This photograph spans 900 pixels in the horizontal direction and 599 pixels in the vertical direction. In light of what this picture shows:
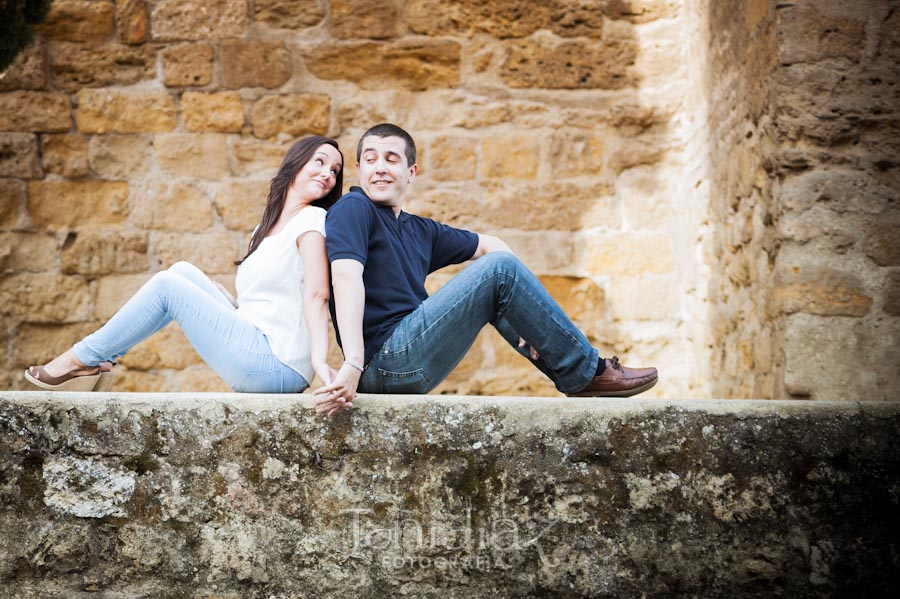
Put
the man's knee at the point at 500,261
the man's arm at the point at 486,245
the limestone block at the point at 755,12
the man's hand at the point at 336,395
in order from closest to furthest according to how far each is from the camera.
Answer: the man's hand at the point at 336,395
the man's knee at the point at 500,261
the man's arm at the point at 486,245
the limestone block at the point at 755,12

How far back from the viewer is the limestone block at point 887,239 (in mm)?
3052

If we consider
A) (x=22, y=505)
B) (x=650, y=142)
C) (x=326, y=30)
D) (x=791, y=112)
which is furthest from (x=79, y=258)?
(x=791, y=112)

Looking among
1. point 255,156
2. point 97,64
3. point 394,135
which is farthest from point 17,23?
point 394,135

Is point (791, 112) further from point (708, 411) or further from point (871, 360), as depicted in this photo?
point (708, 411)

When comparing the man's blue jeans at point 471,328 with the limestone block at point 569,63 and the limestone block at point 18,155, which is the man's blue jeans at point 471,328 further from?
the limestone block at point 18,155

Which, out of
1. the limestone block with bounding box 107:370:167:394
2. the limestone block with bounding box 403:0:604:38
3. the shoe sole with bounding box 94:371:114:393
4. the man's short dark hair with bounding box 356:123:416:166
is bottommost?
the limestone block with bounding box 107:370:167:394

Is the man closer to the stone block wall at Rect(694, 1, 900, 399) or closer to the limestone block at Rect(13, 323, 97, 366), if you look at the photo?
the stone block wall at Rect(694, 1, 900, 399)

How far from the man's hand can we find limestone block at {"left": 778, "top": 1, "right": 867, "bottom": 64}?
202cm

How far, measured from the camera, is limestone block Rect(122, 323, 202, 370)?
4.32 metres

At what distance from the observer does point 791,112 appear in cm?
309

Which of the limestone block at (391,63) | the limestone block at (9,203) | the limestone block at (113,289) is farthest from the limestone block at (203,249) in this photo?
the limestone block at (391,63)

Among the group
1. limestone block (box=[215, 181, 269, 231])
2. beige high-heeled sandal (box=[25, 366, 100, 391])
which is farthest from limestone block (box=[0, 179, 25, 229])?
beige high-heeled sandal (box=[25, 366, 100, 391])

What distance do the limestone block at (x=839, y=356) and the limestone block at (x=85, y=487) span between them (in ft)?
7.12

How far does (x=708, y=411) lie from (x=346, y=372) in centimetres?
87
